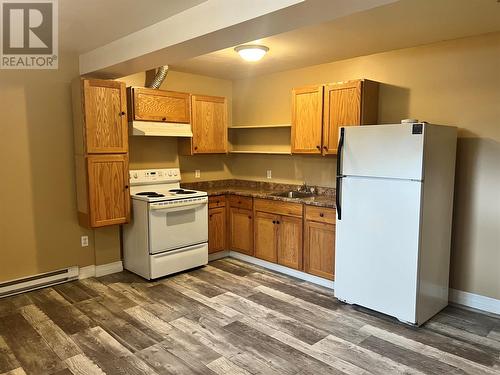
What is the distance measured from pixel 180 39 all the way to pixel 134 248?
8.21ft

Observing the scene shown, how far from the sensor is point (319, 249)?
3.90m

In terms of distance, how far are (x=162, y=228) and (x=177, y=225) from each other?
0.20m

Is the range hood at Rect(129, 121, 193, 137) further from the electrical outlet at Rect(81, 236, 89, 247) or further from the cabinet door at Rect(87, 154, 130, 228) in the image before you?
the electrical outlet at Rect(81, 236, 89, 247)

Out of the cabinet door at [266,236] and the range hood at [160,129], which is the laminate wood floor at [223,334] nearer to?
the cabinet door at [266,236]

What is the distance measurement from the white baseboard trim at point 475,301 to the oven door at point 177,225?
8.88ft

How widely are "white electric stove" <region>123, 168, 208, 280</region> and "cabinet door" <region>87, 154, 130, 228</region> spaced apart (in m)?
0.19

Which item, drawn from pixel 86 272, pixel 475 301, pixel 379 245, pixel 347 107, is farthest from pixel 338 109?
pixel 86 272

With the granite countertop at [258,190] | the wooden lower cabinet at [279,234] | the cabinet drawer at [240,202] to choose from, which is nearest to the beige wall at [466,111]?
the granite countertop at [258,190]

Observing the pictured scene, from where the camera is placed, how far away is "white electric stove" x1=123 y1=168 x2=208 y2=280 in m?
4.00

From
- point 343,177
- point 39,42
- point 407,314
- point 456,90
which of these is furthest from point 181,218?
point 456,90

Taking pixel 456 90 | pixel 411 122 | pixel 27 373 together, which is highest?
pixel 456 90

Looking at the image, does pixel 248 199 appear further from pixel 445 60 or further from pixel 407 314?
pixel 445 60

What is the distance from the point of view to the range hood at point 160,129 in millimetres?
4117

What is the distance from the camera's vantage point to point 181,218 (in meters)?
4.23
